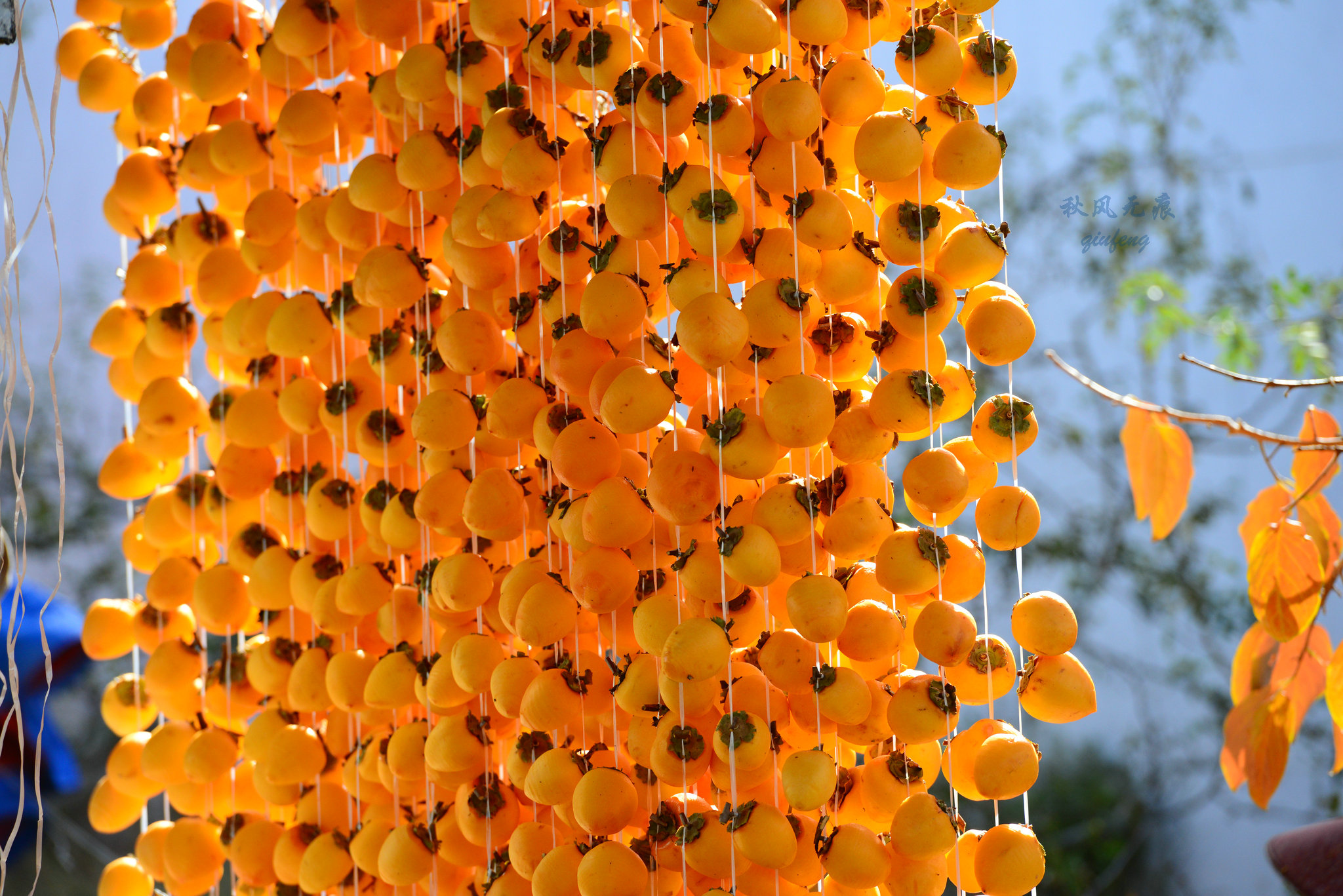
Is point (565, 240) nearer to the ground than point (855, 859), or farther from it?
farther from it

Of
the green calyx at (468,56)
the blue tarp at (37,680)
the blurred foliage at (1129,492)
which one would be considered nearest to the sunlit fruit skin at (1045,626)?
the green calyx at (468,56)

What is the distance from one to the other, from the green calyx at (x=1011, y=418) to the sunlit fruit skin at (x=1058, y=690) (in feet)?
0.46

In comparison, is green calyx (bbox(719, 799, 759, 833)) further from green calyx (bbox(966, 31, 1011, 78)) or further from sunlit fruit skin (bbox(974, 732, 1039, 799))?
green calyx (bbox(966, 31, 1011, 78))

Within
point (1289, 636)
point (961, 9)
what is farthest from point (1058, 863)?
point (961, 9)

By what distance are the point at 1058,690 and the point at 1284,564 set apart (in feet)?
1.20

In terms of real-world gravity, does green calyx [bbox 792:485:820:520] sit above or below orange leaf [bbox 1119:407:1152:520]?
below

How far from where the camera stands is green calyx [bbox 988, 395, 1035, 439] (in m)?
0.69

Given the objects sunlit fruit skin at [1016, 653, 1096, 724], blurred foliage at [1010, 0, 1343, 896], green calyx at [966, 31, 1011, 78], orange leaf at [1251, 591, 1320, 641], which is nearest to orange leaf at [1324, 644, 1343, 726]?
orange leaf at [1251, 591, 1320, 641]

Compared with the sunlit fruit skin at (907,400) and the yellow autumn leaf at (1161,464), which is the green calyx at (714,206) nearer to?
the sunlit fruit skin at (907,400)

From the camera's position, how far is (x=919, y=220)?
69cm

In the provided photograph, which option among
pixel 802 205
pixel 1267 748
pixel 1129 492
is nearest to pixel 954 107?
pixel 802 205

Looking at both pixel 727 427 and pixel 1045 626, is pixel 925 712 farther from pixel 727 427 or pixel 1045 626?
pixel 727 427

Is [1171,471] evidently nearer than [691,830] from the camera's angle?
No

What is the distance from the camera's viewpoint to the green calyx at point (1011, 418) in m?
0.69
